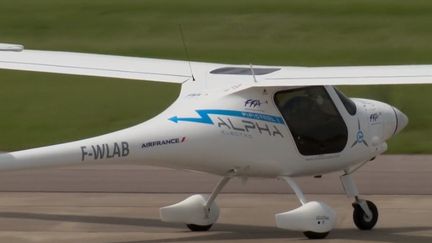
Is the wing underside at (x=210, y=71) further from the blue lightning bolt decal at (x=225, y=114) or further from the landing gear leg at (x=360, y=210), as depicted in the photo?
the landing gear leg at (x=360, y=210)

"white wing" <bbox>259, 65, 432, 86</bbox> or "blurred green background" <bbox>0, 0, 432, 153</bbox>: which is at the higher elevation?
"blurred green background" <bbox>0, 0, 432, 153</bbox>

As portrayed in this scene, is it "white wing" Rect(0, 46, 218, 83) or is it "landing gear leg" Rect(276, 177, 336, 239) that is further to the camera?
"white wing" Rect(0, 46, 218, 83)

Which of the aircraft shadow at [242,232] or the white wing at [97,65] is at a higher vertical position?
the white wing at [97,65]

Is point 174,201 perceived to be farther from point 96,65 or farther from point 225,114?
point 225,114

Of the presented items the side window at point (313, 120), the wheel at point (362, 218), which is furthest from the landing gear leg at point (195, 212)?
the wheel at point (362, 218)

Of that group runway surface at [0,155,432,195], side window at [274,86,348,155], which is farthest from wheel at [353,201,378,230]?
runway surface at [0,155,432,195]

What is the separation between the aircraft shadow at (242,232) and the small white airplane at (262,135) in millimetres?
196

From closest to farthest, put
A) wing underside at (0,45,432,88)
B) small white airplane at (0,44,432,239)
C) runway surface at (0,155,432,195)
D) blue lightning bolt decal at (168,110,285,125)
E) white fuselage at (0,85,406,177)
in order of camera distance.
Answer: white fuselage at (0,85,406,177)
small white airplane at (0,44,432,239)
blue lightning bolt decal at (168,110,285,125)
wing underside at (0,45,432,88)
runway surface at (0,155,432,195)

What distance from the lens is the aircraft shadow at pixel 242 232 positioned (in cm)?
1278

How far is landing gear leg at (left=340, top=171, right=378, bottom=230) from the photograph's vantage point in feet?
43.3

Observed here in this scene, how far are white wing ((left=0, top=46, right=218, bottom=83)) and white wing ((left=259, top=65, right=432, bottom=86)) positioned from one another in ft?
4.86

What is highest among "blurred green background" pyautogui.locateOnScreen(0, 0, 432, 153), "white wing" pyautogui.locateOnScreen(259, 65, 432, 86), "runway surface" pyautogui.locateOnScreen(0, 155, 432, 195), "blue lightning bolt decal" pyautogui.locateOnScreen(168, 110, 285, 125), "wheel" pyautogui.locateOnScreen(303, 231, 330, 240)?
"blurred green background" pyautogui.locateOnScreen(0, 0, 432, 153)

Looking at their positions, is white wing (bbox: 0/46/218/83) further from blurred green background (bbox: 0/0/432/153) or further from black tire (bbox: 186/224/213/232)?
blurred green background (bbox: 0/0/432/153)

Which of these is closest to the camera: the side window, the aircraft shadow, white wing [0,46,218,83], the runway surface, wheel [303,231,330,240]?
wheel [303,231,330,240]
